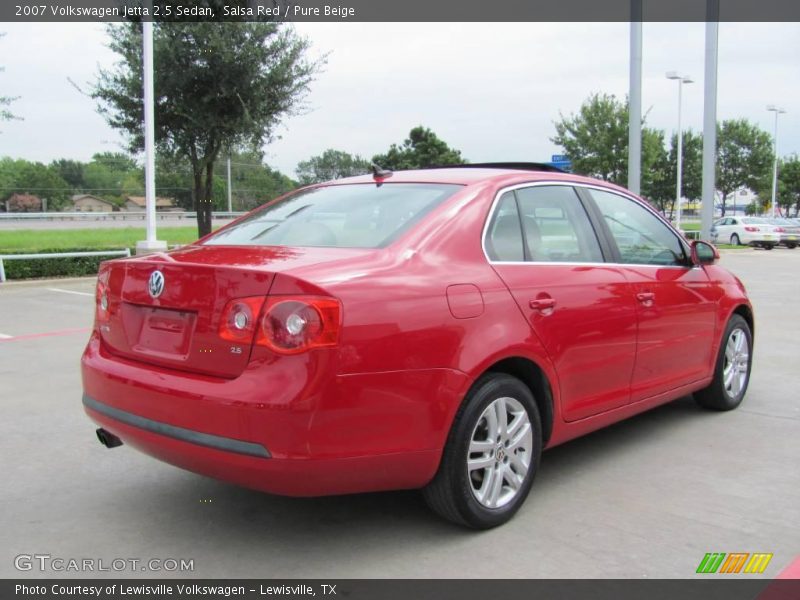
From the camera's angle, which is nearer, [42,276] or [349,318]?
[349,318]

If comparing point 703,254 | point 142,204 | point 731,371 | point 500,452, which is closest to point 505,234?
point 500,452

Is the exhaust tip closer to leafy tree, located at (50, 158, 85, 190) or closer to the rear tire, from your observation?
the rear tire

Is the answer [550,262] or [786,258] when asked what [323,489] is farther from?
[786,258]

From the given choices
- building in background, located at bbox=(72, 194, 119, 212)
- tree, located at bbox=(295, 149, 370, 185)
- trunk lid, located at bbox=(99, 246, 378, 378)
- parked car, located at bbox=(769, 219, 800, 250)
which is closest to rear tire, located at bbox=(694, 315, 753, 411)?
trunk lid, located at bbox=(99, 246, 378, 378)

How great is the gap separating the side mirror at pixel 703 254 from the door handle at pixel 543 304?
183 cm

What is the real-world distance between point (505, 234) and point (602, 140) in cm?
3554

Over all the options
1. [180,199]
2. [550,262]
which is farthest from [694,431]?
[180,199]

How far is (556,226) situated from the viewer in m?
4.20

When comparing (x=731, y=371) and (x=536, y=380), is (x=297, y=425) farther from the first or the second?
(x=731, y=371)

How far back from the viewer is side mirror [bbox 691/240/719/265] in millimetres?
5188

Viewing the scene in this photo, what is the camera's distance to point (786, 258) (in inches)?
1012

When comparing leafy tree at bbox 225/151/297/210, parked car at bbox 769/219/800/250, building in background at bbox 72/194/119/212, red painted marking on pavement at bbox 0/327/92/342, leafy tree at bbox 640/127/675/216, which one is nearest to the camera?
red painted marking on pavement at bbox 0/327/92/342

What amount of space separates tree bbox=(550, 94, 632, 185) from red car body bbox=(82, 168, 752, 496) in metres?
34.5

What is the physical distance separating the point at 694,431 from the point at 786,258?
23.3 metres
